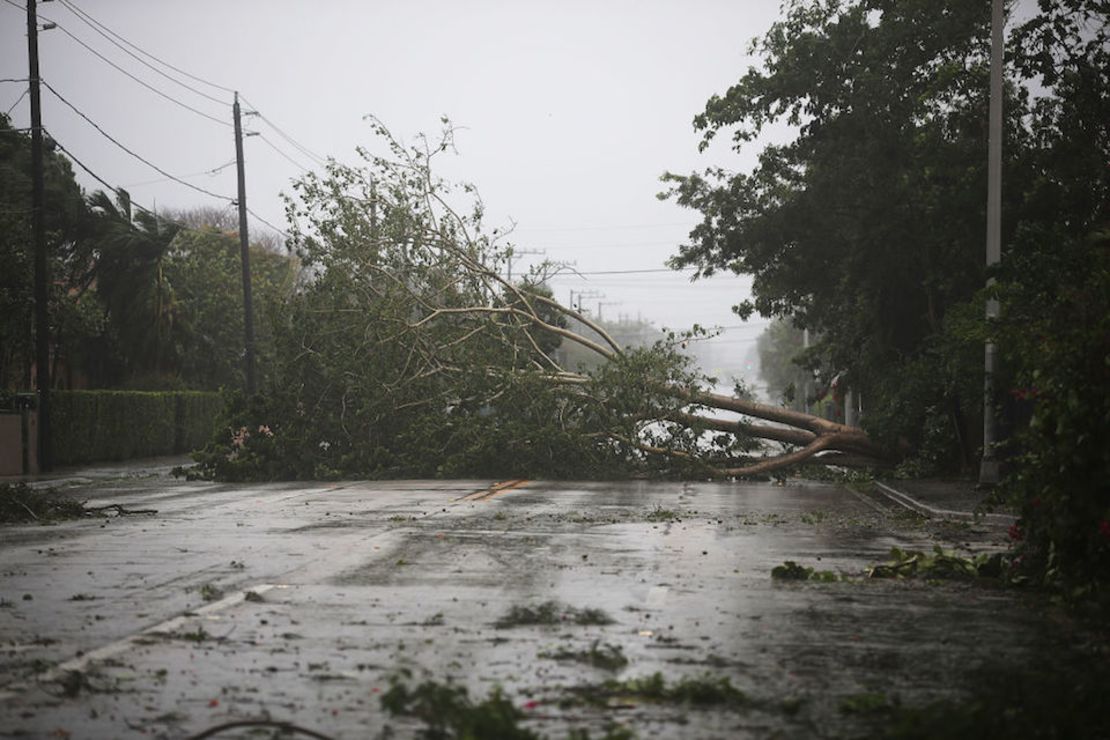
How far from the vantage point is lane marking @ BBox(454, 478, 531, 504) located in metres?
20.7

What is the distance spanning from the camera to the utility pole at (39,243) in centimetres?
3011

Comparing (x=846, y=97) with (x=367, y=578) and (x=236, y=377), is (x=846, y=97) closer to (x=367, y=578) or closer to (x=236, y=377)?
(x=367, y=578)

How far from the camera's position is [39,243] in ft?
99.9

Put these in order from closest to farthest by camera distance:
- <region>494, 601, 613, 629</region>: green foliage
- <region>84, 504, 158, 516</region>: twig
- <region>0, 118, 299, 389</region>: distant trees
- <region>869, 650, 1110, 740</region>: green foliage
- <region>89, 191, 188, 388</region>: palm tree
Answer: <region>869, 650, 1110, 740</region>: green foliage, <region>494, 601, 613, 629</region>: green foliage, <region>84, 504, 158, 516</region>: twig, <region>0, 118, 299, 389</region>: distant trees, <region>89, 191, 188, 388</region>: palm tree

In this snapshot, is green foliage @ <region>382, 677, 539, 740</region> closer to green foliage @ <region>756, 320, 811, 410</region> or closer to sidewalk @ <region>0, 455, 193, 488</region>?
sidewalk @ <region>0, 455, 193, 488</region>

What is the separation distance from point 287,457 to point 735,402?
9.78 metres

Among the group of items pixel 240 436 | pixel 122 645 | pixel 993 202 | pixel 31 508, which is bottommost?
pixel 122 645

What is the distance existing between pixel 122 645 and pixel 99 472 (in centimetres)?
2491

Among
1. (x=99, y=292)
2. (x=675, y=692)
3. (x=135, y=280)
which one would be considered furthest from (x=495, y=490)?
(x=99, y=292)

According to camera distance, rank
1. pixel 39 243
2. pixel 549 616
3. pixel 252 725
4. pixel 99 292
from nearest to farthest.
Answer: pixel 252 725 < pixel 549 616 < pixel 39 243 < pixel 99 292

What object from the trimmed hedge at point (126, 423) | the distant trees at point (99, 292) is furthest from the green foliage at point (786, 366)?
the distant trees at point (99, 292)

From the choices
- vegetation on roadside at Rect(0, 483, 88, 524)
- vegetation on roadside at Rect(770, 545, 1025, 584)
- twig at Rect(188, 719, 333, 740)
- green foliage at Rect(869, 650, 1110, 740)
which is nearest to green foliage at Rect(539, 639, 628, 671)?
green foliage at Rect(869, 650, 1110, 740)

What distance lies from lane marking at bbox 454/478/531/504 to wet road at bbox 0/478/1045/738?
3.92 metres

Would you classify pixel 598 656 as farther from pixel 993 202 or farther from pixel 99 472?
pixel 99 472
